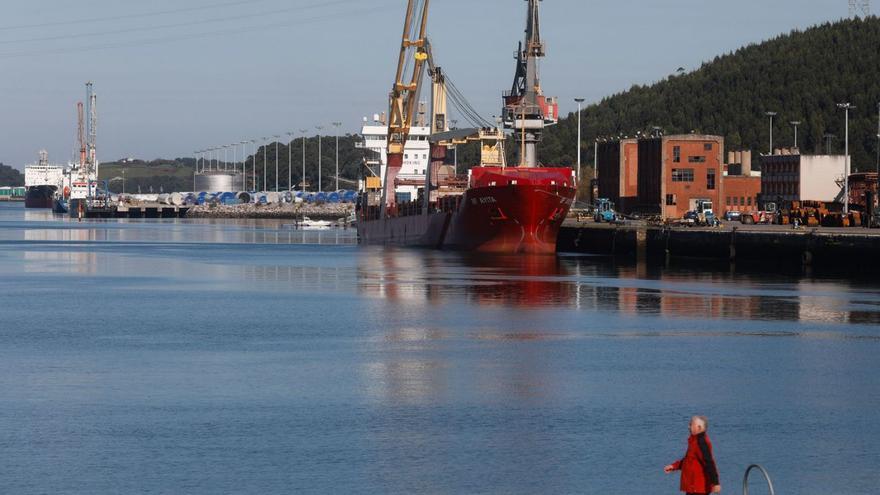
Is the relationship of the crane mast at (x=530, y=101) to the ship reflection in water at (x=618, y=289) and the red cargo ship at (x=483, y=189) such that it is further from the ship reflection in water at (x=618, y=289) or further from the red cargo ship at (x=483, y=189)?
the ship reflection in water at (x=618, y=289)

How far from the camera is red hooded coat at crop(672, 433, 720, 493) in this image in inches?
720

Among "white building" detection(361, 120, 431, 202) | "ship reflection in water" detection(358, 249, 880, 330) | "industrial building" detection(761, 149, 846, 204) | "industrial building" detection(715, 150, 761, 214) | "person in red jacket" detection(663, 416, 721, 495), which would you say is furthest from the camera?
"industrial building" detection(715, 150, 761, 214)

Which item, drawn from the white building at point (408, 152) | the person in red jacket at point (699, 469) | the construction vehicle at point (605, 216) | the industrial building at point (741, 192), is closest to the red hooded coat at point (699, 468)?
the person in red jacket at point (699, 469)

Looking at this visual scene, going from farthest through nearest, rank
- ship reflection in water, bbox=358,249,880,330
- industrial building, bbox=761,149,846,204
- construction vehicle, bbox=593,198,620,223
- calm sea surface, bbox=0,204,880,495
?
industrial building, bbox=761,149,846,204 < construction vehicle, bbox=593,198,620,223 < ship reflection in water, bbox=358,249,880,330 < calm sea surface, bbox=0,204,880,495

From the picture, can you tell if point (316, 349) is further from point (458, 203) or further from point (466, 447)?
point (458, 203)

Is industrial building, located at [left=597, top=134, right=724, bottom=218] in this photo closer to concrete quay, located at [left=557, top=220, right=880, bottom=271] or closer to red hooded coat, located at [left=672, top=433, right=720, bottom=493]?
concrete quay, located at [left=557, top=220, right=880, bottom=271]

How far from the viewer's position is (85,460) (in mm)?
24234

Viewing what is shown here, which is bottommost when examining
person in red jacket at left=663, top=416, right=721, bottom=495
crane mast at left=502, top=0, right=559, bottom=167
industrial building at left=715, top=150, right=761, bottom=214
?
person in red jacket at left=663, top=416, right=721, bottom=495

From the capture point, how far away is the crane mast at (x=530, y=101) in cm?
10562

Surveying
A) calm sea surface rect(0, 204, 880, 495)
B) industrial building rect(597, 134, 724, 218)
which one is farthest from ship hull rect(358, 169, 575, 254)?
industrial building rect(597, 134, 724, 218)

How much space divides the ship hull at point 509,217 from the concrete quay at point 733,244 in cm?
781

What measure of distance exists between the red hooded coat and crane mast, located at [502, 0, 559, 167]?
85.2 metres

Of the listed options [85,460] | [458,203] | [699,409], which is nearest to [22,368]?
[85,460]

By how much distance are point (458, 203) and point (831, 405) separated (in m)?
70.7
